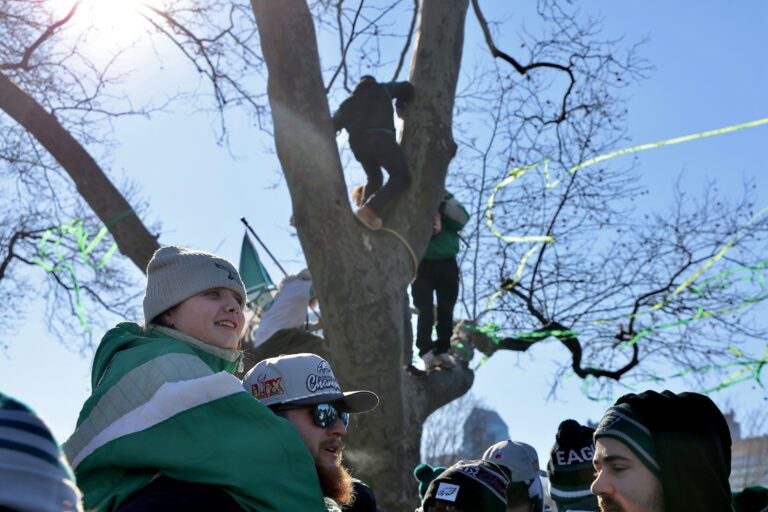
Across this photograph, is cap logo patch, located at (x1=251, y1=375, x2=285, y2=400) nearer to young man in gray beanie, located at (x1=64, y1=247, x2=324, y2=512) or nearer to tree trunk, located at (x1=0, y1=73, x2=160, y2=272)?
young man in gray beanie, located at (x1=64, y1=247, x2=324, y2=512)

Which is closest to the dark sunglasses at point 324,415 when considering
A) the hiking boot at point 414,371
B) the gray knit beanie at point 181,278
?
the gray knit beanie at point 181,278

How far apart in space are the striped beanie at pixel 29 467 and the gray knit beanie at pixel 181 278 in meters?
1.97

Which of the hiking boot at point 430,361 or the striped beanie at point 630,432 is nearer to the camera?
the striped beanie at point 630,432

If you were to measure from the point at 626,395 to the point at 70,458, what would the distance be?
5.16 ft

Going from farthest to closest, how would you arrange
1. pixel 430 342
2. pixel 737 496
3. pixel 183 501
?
1. pixel 430 342
2. pixel 737 496
3. pixel 183 501

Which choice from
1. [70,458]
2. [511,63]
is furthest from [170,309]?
[511,63]

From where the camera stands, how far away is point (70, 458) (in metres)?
2.58

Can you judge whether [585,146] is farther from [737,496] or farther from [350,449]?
[737,496]

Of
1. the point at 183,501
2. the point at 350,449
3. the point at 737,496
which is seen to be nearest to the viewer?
the point at 183,501

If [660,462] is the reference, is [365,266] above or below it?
above

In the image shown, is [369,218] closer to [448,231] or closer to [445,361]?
[448,231]

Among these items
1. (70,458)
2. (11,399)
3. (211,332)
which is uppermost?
(211,332)

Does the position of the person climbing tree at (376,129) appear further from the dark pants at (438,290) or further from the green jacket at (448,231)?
the dark pants at (438,290)

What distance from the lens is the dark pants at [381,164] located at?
21.9 feet
